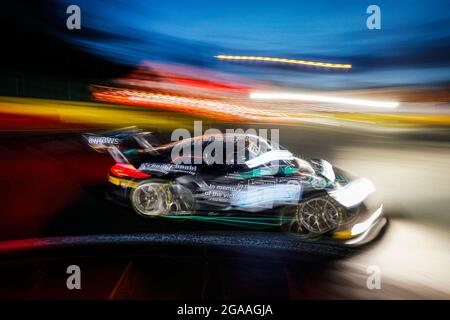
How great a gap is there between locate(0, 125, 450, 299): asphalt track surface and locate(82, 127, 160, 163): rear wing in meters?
0.21

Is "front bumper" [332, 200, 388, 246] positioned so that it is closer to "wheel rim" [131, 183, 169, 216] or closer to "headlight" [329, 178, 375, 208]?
"headlight" [329, 178, 375, 208]

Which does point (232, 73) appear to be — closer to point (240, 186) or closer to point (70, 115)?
point (240, 186)

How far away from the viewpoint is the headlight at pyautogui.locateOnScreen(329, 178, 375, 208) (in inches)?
96.2

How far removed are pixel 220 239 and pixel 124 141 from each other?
1.11 metres

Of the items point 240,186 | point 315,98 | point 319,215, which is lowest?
point 319,215

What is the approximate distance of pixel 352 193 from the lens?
97.3 inches

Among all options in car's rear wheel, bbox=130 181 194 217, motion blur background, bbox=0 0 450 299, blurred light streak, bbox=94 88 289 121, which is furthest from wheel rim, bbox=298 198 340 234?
car's rear wheel, bbox=130 181 194 217

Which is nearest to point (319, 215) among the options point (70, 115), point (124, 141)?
point (124, 141)

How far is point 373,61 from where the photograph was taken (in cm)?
253

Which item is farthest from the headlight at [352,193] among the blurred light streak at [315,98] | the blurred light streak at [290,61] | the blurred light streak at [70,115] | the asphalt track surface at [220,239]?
the blurred light streak at [70,115]

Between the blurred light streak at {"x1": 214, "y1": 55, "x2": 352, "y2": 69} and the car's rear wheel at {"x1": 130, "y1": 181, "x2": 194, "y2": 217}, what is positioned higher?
the blurred light streak at {"x1": 214, "y1": 55, "x2": 352, "y2": 69}
